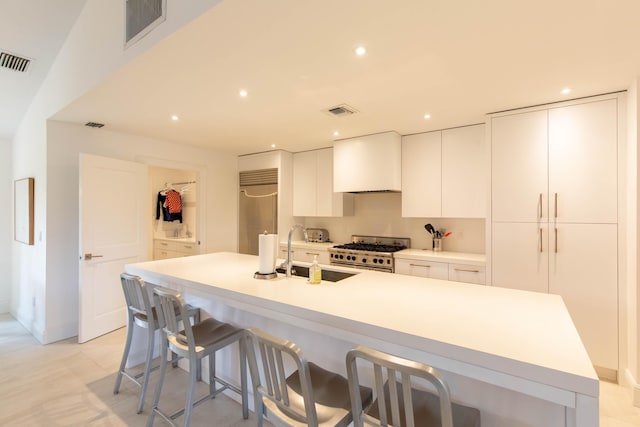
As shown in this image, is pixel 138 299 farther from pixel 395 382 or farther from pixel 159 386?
pixel 395 382

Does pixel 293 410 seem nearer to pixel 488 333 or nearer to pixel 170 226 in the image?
pixel 488 333

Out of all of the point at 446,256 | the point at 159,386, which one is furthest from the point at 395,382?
the point at 446,256

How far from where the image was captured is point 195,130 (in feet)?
11.6

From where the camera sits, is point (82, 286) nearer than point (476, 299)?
No

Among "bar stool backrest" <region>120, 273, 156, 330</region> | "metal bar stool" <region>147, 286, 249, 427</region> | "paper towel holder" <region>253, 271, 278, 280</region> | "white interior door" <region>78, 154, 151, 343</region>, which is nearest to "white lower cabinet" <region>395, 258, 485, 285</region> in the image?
"paper towel holder" <region>253, 271, 278, 280</region>

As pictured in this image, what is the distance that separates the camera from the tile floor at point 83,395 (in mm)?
2016

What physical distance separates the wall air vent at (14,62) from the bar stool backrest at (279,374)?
3.50 metres

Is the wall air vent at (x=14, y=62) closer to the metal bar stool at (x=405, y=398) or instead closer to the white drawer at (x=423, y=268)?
the metal bar stool at (x=405, y=398)

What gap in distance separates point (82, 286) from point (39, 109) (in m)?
1.99

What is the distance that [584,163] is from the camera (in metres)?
2.51

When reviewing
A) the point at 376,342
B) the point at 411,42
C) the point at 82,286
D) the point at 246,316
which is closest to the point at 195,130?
the point at 82,286

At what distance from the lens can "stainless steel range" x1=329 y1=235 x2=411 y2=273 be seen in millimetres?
3541

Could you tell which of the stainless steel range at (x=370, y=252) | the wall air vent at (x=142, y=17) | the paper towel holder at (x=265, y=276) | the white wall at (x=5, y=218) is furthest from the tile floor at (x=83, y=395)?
the wall air vent at (x=142, y=17)

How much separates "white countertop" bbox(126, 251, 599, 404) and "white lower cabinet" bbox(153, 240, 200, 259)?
8.41ft
